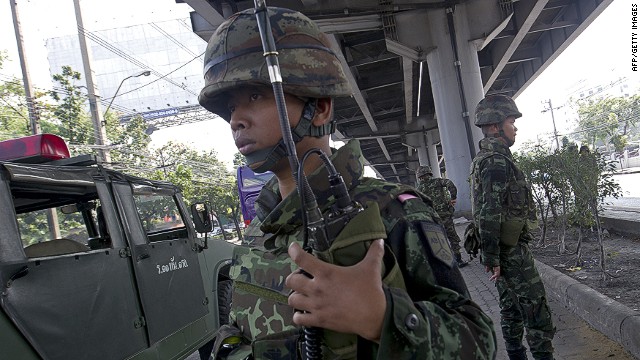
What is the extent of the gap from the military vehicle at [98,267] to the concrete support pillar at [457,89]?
834 centimetres

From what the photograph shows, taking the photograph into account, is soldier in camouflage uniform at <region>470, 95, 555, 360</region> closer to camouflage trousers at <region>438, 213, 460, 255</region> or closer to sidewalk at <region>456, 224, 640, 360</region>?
sidewalk at <region>456, 224, 640, 360</region>

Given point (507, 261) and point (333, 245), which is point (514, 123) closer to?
point (507, 261)

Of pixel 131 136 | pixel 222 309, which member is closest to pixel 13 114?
pixel 131 136

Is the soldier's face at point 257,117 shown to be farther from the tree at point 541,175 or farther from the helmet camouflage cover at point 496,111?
the tree at point 541,175

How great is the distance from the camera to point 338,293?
38.4 inches

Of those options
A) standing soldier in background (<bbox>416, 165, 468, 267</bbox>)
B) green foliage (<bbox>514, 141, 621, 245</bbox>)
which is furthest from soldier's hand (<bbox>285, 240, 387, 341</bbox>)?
standing soldier in background (<bbox>416, 165, 468, 267</bbox>)

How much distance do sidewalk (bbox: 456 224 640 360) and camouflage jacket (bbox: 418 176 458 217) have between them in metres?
3.79

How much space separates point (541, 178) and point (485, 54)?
35.1 ft

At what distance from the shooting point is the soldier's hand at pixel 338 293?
970 mm

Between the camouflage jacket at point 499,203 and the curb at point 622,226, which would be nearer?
the camouflage jacket at point 499,203

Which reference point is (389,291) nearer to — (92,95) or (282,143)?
(282,143)

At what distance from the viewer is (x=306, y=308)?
3.20ft

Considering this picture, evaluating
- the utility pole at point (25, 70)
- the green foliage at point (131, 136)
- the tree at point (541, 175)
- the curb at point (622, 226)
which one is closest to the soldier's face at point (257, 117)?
the tree at point (541, 175)

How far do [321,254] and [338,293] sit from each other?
0.30 feet
